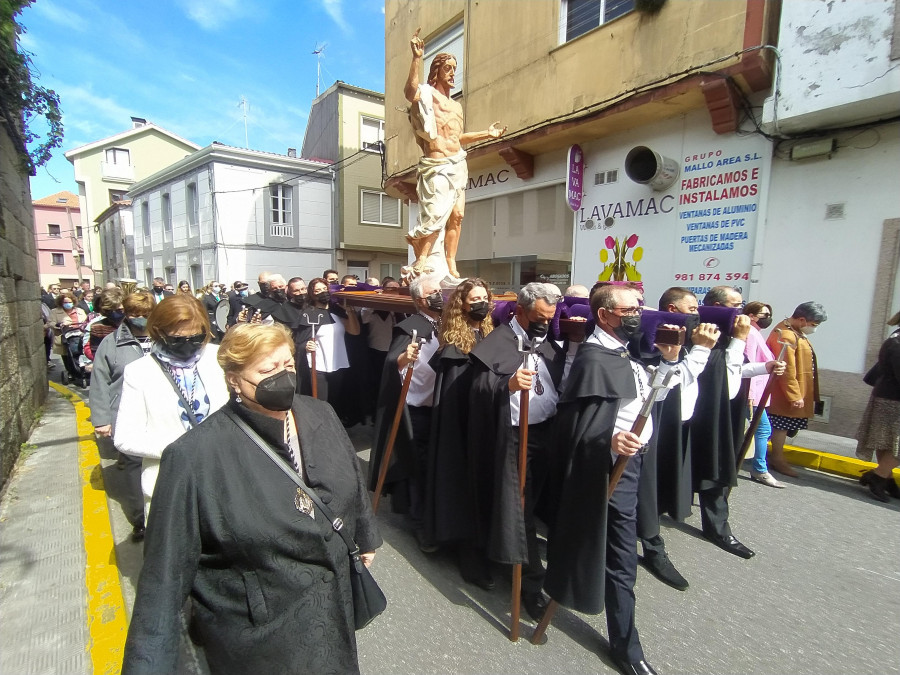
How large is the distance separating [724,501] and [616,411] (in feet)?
5.87

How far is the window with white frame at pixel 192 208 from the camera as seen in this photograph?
1886cm

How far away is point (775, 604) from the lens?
273 cm

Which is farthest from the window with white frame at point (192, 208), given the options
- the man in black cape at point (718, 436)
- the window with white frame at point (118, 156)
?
the man in black cape at point (718, 436)

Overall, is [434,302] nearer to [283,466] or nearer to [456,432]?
[456,432]

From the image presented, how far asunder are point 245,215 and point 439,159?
15.0 meters

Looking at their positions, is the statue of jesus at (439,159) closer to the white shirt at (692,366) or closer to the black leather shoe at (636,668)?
the white shirt at (692,366)

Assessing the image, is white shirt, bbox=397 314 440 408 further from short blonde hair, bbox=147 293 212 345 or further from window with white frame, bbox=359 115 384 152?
window with white frame, bbox=359 115 384 152

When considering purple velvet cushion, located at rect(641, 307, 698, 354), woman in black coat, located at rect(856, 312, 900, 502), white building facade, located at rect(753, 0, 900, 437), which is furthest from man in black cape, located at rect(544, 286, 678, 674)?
white building facade, located at rect(753, 0, 900, 437)

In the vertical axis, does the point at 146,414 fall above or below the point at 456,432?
above

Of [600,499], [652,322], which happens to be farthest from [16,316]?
[652,322]

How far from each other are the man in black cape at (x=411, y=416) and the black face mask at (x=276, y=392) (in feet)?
5.79

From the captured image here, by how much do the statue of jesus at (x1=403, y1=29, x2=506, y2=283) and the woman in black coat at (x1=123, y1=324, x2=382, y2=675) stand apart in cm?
389

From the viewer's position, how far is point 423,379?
3525 millimetres

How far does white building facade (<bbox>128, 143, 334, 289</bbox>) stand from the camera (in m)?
17.8
